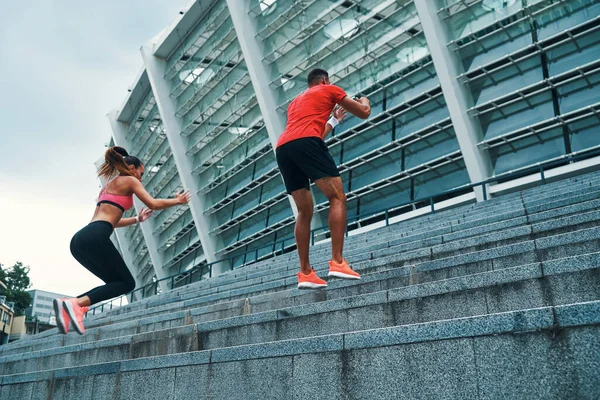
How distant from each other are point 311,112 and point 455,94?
55.2 feet

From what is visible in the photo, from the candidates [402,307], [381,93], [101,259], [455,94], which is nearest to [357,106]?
[402,307]

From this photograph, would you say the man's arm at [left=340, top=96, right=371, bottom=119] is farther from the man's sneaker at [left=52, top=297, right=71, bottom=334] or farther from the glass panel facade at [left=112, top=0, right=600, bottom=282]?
the glass panel facade at [left=112, top=0, right=600, bottom=282]

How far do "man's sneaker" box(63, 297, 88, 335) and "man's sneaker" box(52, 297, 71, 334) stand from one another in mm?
35

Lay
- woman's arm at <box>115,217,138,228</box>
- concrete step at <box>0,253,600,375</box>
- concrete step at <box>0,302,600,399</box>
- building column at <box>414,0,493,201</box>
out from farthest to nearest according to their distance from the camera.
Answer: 1. building column at <box>414,0,493,201</box>
2. woman's arm at <box>115,217,138,228</box>
3. concrete step at <box>0,253,600,375</box>
4. concrete step at <box>0,302,600,399</box>

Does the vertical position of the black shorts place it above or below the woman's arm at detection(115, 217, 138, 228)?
above

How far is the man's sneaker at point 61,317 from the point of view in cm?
429

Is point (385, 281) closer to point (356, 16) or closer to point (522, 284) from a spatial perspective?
point (522, 284)

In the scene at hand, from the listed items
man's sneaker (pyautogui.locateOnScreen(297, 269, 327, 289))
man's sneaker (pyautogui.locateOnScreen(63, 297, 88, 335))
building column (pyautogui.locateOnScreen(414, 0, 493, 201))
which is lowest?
man's sneaker (pyautogui.locateOnScreen(63, 297, 88, 335))

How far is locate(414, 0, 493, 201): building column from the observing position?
65.4ft

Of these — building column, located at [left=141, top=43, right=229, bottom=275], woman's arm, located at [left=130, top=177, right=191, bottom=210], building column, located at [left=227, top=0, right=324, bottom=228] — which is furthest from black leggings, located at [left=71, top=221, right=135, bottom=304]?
building column, located at [left=141, top=43, right=229, bottom=275]

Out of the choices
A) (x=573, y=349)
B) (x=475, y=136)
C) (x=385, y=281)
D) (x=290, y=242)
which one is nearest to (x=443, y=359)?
(x=573, y=349)

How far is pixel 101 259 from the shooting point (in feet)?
15.0

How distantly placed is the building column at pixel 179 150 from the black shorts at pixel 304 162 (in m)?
27.5

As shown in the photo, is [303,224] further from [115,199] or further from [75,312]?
[75,312]
